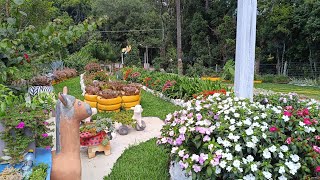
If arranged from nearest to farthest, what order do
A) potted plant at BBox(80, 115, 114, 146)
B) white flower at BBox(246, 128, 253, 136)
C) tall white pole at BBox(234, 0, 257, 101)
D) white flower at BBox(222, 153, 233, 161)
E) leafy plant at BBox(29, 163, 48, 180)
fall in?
leafy plant at BBox(29, 163, 48, 180) → white flower at BBox(222, 153, 233, 161) → white flower at BBox(246, 128, 253, 136) → tall white pole at BBox(234, 0, 257, 101) → potted plant at BBox(80, 115, 114, 146)

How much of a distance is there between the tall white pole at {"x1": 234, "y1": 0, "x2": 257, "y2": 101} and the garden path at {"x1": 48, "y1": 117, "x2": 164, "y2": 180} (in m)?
2.07

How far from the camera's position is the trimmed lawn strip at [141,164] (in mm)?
3404

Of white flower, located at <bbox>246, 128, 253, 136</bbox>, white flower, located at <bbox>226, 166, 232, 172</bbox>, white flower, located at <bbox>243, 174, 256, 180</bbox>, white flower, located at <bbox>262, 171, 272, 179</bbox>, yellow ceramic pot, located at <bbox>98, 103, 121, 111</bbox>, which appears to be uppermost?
white flower, located at <bbox>246, 128, 253, 136</bbox>

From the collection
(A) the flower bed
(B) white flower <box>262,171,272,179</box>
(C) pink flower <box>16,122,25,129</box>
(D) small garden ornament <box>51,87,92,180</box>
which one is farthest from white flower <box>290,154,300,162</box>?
(A) the flower bed

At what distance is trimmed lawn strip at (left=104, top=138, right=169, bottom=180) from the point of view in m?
3.40

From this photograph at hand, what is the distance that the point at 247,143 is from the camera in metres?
2.38

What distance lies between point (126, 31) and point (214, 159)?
85.1 feet

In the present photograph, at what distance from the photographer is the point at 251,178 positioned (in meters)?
2.30

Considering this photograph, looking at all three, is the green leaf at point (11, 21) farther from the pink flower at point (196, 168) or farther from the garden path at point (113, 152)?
the garden path at point (113, 152)

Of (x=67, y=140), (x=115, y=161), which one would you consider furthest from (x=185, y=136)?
(x=115, y=161)

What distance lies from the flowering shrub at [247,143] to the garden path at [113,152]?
130cm

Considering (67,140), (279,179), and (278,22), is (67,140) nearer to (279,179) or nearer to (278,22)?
(279,179)

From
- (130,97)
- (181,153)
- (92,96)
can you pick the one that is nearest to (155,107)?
(130,97)

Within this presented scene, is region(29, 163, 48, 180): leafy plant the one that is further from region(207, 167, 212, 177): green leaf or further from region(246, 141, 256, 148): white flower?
region(246, 141, 256, 148): white flower
